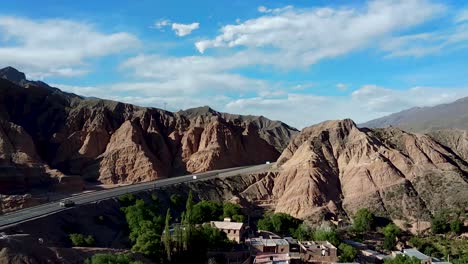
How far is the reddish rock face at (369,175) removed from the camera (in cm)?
7762

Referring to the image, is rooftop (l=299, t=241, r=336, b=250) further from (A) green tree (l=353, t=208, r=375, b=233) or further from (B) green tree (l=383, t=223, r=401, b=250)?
(A) green tree (l=353, t=208, r=375, b=233)

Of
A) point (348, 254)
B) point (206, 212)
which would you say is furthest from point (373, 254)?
point (206, 212)

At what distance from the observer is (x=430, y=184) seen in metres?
80.2

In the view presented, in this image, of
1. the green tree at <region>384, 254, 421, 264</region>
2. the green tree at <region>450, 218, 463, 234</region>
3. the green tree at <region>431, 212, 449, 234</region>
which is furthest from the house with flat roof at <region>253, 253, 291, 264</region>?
the green tree at <region>450, 218, 463, 234</region>

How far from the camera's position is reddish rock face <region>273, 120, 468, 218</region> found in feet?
255

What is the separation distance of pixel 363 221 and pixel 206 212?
69.7 feet

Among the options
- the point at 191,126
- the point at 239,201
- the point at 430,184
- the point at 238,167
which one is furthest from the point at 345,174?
the point at 191,126

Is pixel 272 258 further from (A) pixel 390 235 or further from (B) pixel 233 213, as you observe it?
(A) pixel 390 235

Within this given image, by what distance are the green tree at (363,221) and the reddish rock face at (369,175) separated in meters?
5.41

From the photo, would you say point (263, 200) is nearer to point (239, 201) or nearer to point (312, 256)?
point (239, 201)

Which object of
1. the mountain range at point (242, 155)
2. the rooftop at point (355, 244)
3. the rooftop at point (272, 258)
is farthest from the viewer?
the mountain range at point (242, 155)

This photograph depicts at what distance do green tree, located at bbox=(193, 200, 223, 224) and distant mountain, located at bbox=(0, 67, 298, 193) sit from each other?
94.8 ft

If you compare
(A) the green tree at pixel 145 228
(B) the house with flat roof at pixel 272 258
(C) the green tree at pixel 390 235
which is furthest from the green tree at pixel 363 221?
(A) the green tree at pixel 145 228

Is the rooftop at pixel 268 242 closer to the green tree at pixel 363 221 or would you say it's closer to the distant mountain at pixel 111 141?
the green tree at pixel 363 221
